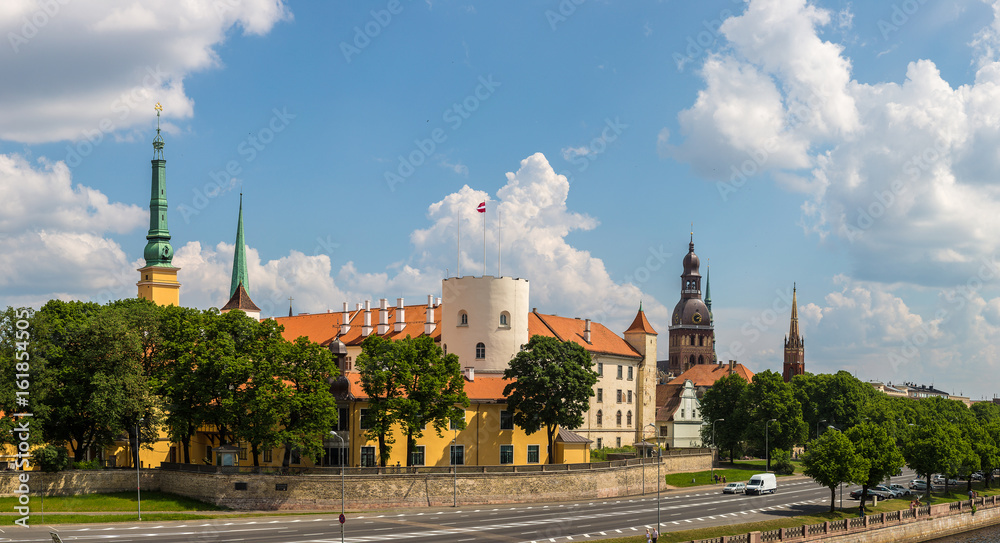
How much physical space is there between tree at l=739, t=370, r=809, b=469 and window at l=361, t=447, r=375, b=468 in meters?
51.0

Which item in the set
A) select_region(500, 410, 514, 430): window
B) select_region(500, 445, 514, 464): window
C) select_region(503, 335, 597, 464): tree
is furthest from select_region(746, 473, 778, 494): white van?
select_region(500, 410, 514, 430): window

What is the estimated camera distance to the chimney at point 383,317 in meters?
111

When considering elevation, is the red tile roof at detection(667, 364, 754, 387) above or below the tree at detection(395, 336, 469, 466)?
below

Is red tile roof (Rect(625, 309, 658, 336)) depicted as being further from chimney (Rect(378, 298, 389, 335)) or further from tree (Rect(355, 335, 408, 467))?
tree (Rect(355, 335, 408, 467))

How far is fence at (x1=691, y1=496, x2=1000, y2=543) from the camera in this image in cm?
5717

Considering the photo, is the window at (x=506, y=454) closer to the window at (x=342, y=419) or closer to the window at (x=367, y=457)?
the window at (x=367, y=457)

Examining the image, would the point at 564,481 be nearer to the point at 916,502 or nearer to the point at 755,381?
the point at 916,502

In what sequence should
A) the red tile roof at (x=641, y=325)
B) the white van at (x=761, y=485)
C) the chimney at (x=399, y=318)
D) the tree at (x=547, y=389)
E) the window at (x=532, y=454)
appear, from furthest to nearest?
the red tile roof at (x=641, y=325), the chimney at (x=399, y=318), the window at (x=532, y=454), the white van at (x=761, y=485), the tree at (x=547, y=389)

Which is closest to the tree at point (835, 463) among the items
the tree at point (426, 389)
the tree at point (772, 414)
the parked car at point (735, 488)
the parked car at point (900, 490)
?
the parked car at point (735, 488)

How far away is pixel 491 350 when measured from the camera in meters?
97.7

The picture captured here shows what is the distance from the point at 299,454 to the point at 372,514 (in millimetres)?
13039

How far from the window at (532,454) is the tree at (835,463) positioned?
25.1 meters

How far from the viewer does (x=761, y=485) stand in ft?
290

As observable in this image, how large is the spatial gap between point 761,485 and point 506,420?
2544cm
